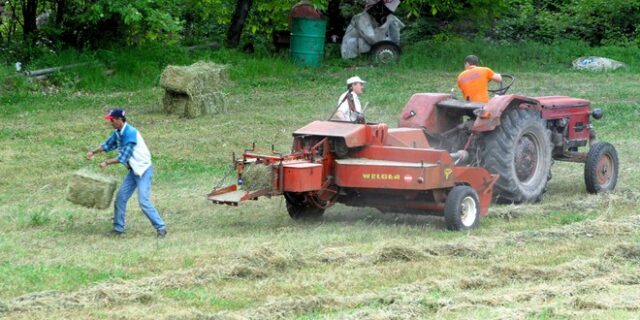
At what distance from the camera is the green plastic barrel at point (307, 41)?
2781 cm

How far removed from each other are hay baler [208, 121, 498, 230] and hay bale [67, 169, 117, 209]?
1121 millimetres

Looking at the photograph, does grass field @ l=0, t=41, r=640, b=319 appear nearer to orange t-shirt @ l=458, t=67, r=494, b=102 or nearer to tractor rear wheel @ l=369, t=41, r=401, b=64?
orange t-shirt @ l=458, t=67, r=494, b=102

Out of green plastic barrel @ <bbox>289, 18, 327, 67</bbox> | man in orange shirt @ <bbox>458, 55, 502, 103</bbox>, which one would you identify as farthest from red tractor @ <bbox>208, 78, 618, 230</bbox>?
green plastic barrel @ <bbox>289, 18, 327, 67</bbox>

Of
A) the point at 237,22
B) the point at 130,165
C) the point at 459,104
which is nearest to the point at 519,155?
the point at 459,104

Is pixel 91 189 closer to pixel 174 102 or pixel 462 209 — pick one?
pixel 462 209

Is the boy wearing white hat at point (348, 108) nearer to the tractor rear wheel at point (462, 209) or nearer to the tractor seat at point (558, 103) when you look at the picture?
the tractor rear wheel at point (462, 209)

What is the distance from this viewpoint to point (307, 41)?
28.0 meters

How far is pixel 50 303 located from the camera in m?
9.30

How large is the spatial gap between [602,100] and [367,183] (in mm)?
12238

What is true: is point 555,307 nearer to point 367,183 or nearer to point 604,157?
point 367,183

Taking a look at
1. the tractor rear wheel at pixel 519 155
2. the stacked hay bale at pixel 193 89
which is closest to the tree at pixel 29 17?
the stacked hay bale at pixel 193 89

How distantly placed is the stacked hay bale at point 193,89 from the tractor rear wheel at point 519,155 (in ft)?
28.1

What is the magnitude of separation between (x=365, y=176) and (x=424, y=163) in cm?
65

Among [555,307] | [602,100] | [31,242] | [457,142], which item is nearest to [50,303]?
[31,242]
